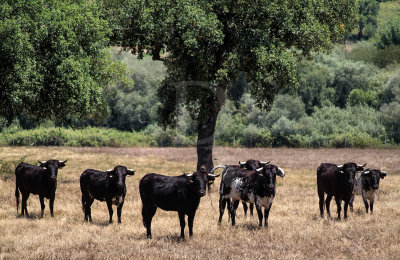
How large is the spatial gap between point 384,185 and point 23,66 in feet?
61.5

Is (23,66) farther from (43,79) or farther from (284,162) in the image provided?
(284,162)

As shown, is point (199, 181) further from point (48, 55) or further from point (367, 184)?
point (48, 55)

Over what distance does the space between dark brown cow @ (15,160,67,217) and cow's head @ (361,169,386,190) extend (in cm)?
1106

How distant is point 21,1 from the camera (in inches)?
934

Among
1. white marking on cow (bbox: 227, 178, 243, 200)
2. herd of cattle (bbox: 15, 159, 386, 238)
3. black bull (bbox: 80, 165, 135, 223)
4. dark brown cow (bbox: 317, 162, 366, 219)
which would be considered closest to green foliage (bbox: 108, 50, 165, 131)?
herd of cattle (bbox: 15, 159, 386, 238)

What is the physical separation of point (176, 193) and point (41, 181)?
618 cm

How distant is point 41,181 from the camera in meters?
18.1

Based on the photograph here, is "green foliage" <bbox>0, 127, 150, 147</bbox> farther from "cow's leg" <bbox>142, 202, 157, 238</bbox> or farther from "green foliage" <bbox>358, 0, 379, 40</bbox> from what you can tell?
"green foliage" <bbox>358, 0, 379, 40</bbox>

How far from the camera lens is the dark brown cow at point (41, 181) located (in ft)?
58.7

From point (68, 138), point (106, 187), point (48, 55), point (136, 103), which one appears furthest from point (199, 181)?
point (136, 103)

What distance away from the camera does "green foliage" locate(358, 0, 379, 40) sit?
470 feet

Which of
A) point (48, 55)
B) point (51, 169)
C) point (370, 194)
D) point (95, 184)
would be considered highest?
point (48, 55)

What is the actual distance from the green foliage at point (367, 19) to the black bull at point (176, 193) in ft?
450

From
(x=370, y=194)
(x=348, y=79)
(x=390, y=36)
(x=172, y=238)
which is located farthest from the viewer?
(x=390, y=36)
